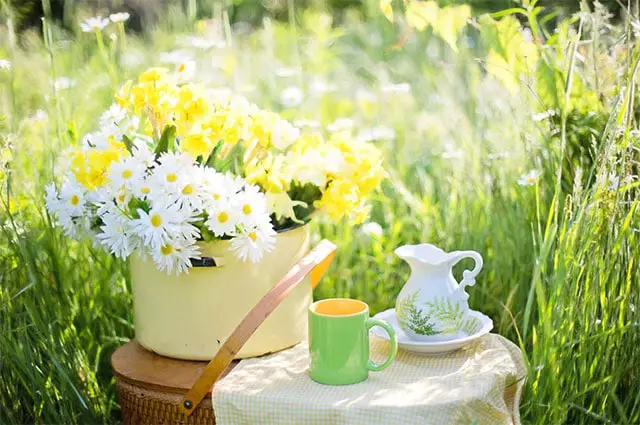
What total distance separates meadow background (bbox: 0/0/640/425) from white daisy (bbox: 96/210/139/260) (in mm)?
304

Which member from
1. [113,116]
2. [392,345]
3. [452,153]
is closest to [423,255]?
[392,345]

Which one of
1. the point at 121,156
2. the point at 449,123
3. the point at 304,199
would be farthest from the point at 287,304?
the point at 449,123

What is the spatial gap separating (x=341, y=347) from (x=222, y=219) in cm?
31

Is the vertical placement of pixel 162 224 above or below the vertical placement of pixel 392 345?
above

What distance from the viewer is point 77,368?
1899 millimetres

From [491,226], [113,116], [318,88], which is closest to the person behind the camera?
[113,116]

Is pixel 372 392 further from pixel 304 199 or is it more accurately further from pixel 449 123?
pixel 449 123

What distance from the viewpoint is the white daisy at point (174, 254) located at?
1.53 meters

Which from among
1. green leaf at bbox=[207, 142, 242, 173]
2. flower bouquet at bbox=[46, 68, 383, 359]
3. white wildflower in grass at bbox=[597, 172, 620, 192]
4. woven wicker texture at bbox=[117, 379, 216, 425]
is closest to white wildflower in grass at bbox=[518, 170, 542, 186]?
white wildflower in grass at bbox=[597, 172, 620, 192]

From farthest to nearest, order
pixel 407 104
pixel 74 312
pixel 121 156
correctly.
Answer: pixel 407 104 → pixel 74 312 → pixel 121 156

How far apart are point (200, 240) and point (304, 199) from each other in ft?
0.77

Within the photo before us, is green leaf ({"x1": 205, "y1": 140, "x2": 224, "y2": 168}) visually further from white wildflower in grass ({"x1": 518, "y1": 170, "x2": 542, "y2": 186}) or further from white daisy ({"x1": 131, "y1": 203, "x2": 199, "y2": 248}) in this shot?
white wildflower in grass ({"x1": 518, "y1": 170, "x2": 542, "y2": 186})

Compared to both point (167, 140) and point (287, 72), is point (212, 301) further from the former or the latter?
point (287, 72)

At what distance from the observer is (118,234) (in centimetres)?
156
